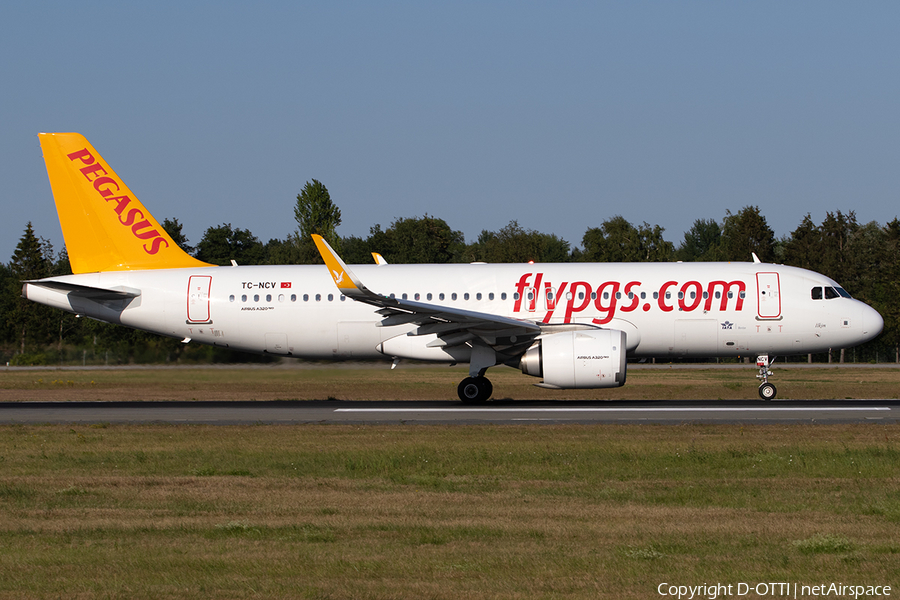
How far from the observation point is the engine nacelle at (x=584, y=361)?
845 inches

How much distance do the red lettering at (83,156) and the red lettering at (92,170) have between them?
0.13 m

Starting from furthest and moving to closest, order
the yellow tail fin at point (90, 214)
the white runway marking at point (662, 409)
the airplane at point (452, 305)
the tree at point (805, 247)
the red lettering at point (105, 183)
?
the tree at point (805, 247) → the red lettering at point (105, 183) → the yellow tail fin at point (90, 214) → the airplane at point (452, 305) → the white runway marking at point (662, 409)

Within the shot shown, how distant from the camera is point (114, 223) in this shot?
25.7 metres

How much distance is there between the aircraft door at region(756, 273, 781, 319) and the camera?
76.9 ft

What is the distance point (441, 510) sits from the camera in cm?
1008

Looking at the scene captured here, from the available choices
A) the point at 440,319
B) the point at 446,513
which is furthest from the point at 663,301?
the point at 446,513

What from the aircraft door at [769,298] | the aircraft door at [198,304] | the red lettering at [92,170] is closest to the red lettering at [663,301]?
the aircraft door at [769,298]

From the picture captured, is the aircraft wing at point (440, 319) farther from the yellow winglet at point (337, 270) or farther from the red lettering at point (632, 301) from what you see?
the red lettering at point (632, 301)

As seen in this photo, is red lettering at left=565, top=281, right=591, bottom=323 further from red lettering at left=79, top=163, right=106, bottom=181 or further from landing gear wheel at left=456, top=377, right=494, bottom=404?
red lettering at left=79, top=163, right=106, bottom=181

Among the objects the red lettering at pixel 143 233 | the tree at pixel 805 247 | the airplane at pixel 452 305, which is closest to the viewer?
the airplane at pixel 452 305

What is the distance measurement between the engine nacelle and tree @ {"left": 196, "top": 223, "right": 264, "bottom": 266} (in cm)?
4787

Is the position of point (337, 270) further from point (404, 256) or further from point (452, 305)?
point (404, 256)

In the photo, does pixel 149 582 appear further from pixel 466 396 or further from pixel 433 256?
pixel 433 256

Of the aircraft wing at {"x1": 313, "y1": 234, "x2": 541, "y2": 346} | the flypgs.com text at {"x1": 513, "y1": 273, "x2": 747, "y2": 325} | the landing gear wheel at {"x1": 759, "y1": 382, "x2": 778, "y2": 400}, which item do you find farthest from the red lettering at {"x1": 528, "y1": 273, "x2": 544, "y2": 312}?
the landing gear wheel at {"x1": 759, "y1": 382, "x2": 778, "y2": 400}
